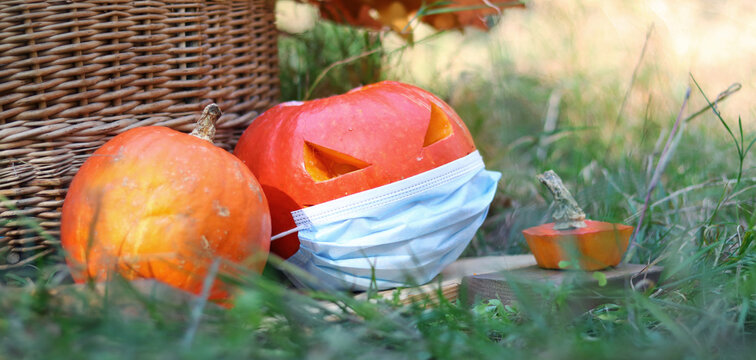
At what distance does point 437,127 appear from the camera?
159 cm

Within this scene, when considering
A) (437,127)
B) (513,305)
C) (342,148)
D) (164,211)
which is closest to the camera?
(164,211)

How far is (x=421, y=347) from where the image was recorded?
3.01 ft

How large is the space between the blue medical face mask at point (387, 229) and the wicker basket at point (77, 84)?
488mm

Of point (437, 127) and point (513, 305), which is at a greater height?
point (437, 127)

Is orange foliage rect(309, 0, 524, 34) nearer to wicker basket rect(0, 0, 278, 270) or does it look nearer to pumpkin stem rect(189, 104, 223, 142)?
wicker basket rect(0, 0, 278, 270)

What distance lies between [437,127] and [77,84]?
0.86 metres

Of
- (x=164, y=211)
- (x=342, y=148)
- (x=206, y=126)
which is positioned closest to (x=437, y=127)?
(x=342, y=148)

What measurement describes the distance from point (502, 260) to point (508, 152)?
0.84 meters

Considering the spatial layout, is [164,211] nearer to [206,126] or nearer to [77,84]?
[206,126]

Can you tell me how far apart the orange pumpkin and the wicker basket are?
4.6 inches

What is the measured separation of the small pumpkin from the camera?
4.78 feet

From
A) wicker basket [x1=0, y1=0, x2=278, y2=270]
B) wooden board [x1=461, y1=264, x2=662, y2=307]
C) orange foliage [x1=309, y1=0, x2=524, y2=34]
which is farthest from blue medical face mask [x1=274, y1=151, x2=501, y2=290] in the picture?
orange foliage [x1=309, y1=0, x2=524, y2=34]

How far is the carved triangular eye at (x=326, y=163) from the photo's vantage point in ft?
4.76

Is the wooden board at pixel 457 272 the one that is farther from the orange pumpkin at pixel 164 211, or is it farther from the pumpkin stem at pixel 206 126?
the pumpkin stem at pixel 206 126
